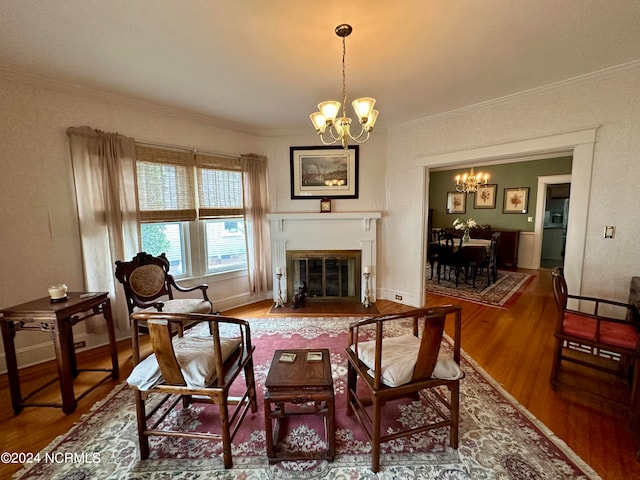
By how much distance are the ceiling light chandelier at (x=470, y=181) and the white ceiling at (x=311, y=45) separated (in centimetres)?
368

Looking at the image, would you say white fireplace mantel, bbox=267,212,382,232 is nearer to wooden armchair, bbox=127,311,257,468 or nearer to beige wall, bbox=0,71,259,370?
beige wall, bbox=0,71,259,370

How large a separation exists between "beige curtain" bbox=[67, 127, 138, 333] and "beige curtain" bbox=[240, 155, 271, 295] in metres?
1.44

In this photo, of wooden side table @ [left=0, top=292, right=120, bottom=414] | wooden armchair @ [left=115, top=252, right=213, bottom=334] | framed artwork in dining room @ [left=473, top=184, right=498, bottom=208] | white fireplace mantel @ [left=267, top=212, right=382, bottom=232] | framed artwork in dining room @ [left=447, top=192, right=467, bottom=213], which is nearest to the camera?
wooden side table @ [left=0, top=292, right=120, bottom=414]

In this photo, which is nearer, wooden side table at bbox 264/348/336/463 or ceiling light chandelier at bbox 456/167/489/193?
wooden side table at bbox 264/348/336/463

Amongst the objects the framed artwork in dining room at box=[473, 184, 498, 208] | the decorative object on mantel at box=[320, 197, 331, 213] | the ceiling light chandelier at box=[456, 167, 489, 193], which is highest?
the ceiling light chandelier at box=[456, 167, 489, 193]

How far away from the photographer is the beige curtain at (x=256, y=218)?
4.02 meters

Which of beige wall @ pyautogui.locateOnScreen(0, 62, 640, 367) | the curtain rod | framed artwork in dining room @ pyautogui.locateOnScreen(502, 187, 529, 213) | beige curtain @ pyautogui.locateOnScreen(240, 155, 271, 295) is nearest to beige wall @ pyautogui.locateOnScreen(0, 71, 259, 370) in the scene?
beige wall @ pyautogui.locateOnScreen(0, 62, 640, 367)

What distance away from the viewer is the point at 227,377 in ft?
5.22

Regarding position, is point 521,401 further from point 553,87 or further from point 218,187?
point 218,187

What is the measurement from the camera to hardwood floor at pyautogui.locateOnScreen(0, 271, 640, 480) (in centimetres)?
162

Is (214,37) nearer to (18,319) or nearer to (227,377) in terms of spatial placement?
(227,377)

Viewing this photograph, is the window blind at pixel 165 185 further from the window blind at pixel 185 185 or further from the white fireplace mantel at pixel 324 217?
the white fireplace mantel at pixel 324 217

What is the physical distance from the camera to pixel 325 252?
414 cm

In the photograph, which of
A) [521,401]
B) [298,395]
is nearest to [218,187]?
[298,395]
